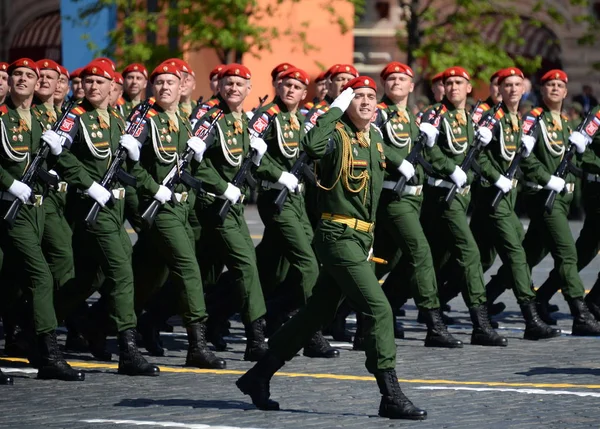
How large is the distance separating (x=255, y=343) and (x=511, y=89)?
9.80ft

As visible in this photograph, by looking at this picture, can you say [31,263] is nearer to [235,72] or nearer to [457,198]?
[235,72]

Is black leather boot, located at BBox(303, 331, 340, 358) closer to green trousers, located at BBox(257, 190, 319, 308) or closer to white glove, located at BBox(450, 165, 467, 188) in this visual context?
green trousers, located at BBox(257, 190, 319, 308)

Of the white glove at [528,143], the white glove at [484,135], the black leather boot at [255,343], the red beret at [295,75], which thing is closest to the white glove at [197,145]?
the red beret at [295,75]

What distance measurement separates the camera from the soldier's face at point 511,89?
42.3ft

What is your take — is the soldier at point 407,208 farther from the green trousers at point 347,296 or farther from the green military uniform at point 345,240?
the green trousers at point 347,296

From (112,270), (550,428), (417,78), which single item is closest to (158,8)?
(417,78)

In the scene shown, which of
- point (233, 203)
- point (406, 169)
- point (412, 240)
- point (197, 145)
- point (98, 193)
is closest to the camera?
point (98, 193)

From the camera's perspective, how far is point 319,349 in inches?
454

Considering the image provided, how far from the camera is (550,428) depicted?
882 centimetres

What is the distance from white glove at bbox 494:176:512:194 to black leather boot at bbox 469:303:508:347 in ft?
3.04

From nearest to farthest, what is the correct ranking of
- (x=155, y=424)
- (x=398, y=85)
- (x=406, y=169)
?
(x=155, y=424) → (x=406, y=169) → (x=398, y=85)

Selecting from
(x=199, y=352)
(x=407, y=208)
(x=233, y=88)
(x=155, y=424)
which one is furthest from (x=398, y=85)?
(x=155, y=424)

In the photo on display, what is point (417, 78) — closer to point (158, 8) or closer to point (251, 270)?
point (158, 8)

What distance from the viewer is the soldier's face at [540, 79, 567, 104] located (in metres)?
13.1
